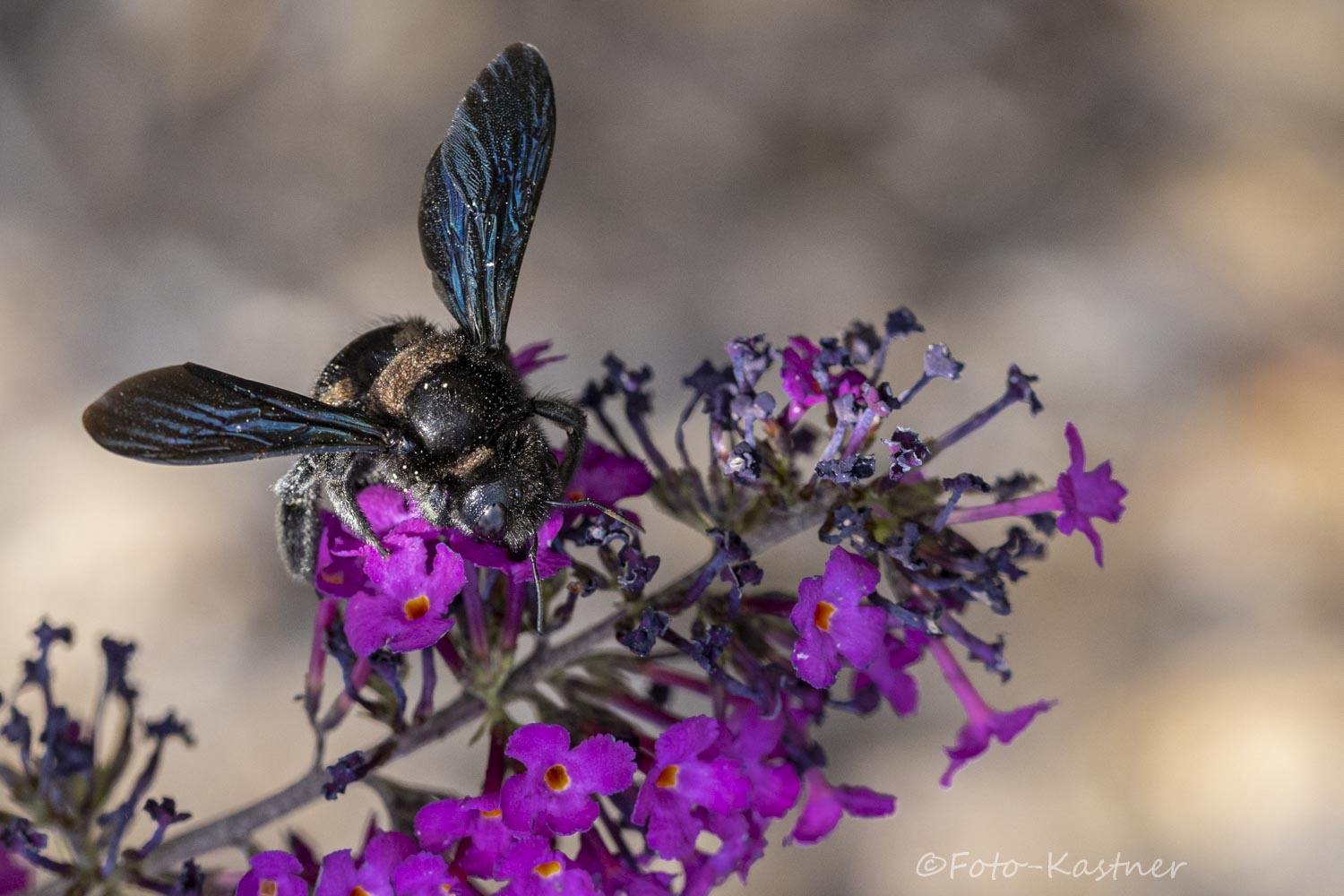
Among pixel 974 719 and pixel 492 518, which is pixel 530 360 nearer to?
pixel 492 518

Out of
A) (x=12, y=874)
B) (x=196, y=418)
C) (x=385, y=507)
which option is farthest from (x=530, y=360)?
(x=12, y=874)

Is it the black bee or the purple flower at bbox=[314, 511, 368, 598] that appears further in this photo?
the purple flower at bbox=[314, 511, 368, 598]

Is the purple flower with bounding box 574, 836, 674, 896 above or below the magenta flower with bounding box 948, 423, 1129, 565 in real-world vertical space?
below

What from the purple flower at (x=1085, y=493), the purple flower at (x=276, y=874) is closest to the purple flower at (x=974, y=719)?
the purple flower at (x=1085, y=493)

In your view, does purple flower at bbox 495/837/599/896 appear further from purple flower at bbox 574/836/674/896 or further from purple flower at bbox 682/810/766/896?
purple flower at bbox 682/810/766/896

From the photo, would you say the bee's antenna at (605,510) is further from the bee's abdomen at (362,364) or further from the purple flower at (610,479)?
the bee's abdomen at (362,364)

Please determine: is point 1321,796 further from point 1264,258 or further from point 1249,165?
Result: point 1249,165

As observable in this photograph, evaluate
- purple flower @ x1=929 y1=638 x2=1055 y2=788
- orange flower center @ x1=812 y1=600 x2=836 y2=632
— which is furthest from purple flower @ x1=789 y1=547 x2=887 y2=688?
purple flower @ x1=929 y1=638 x2=1055 y2=788
